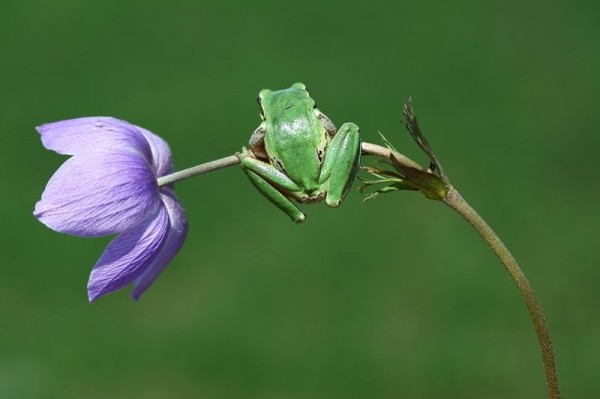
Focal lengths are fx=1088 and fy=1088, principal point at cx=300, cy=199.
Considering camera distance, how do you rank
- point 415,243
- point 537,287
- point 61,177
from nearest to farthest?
point 61,177 < point 537,287 < point 415,243

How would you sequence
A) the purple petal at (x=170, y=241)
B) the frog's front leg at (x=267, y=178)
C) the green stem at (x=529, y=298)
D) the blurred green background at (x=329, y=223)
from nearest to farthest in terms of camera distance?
the green stem at (x=529, y=298) → the frog's front leg at (x=267, y=178) → the purple petal at (x=170, y=241) → the blurred green background at (x=329, y=223)

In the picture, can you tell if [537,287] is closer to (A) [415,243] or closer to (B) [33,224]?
(A) [415,243]

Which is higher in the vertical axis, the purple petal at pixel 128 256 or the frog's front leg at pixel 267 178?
the frog's front leg at pixel 267 178

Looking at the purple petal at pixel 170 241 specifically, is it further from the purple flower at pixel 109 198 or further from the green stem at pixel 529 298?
the green stem at pixel 529 298

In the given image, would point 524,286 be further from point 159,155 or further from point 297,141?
point 159,155

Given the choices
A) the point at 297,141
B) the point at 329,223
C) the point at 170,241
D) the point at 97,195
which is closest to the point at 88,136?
the point at 97,195

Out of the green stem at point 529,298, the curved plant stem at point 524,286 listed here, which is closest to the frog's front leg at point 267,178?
the curved plant stem at point 524,286

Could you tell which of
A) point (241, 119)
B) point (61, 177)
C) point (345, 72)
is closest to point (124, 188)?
point (61, 177)
